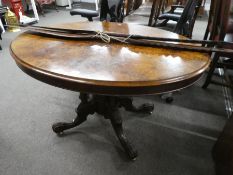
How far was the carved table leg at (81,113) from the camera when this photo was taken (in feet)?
4.26

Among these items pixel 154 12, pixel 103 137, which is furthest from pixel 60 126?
pixel 154 12

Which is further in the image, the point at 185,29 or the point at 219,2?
the point at 185,29

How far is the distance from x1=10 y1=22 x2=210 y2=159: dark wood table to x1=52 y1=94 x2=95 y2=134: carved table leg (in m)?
0.48

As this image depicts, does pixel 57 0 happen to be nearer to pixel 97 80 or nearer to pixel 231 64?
pixel 231 64

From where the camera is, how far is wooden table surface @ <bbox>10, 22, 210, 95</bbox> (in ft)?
2.10

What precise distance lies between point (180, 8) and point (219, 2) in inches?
66.0

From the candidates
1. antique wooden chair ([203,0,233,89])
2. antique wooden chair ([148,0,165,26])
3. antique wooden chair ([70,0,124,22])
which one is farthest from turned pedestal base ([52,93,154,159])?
antique wooden chair ([148,0,165,26])

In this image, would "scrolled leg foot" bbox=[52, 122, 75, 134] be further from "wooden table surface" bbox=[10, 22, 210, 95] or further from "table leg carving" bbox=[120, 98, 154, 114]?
"wooden table surface" bbox=[10, 22, 210, 95]

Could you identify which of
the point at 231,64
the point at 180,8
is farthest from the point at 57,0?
the point at 231,64

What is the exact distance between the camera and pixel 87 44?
0.96 meters

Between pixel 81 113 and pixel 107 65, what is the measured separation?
68 centimetres

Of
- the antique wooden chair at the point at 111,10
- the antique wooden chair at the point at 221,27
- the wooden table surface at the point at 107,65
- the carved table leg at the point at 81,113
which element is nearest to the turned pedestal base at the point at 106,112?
the carved table leg at the point at 81,113

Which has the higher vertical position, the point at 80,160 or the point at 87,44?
the point at 87,44

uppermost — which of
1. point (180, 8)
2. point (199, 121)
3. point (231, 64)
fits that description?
point (180, 8)
